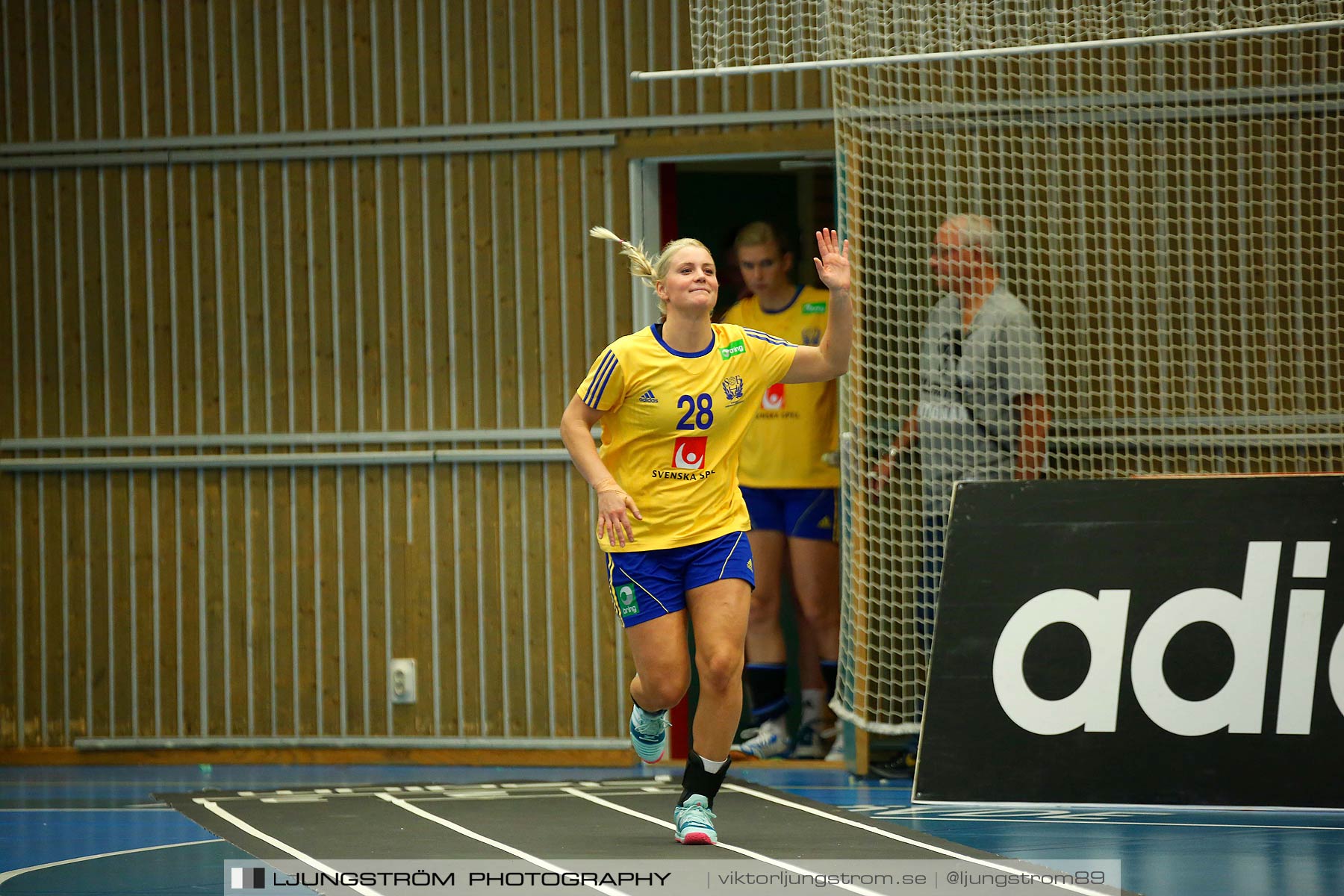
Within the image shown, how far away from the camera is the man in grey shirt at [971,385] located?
24.3 ft

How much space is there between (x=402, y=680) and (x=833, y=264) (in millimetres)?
3972

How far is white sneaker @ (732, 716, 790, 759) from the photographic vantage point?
8.16 meters

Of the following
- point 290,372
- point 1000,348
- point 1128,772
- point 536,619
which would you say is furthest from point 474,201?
point 1128,772

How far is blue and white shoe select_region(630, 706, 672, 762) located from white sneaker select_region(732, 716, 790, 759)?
2.02m

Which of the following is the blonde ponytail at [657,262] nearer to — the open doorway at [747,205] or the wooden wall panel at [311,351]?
the wooden wall panel at [311,351]

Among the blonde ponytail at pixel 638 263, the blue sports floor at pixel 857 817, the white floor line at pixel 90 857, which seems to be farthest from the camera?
the blonde ponytail at pixel 638 263

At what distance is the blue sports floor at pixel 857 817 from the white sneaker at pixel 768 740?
0.06m

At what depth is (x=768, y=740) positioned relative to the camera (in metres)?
8.17

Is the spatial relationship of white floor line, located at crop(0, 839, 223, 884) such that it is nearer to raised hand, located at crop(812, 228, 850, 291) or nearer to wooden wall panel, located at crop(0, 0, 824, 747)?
wooden wall panel, located at crop(0, 0, 824, 747)

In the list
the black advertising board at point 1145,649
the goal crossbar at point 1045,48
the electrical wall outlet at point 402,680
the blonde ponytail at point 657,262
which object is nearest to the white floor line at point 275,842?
the electrical wall outlet at point 402,680

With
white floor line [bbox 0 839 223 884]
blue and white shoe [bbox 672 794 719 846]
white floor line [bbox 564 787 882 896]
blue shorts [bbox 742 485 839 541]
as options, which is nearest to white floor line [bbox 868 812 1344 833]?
white floor line [bbox 564 787 882 896]

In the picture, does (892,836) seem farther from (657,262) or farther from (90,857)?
(90,857)

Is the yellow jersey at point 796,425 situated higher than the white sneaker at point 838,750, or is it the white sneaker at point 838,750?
the yellow jersey at point 796,425

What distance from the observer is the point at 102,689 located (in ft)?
29.6
